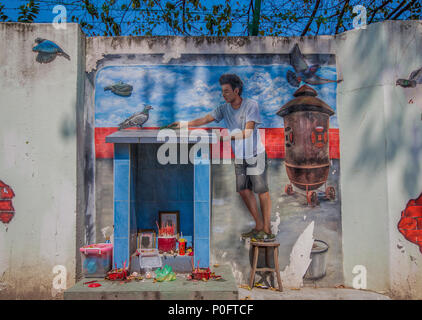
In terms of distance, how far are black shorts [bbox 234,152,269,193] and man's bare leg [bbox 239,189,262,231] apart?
3.1 inches

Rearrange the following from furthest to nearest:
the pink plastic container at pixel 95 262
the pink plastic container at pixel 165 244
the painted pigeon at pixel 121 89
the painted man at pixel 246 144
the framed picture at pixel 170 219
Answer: the painted pigeon at pixel 121 89 < the painted man at pixel 246 144 < the framed picture at pixel 170 219 < the pink plastic container at pixel 165 244 < the pink plastic container at pixel 95 262

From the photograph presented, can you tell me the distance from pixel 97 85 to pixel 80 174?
163 centimetres

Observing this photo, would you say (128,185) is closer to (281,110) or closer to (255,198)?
(255,198)

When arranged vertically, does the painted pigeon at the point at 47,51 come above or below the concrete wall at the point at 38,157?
above

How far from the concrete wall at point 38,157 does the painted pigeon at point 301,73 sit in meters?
3.72

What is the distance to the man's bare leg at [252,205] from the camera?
707cm

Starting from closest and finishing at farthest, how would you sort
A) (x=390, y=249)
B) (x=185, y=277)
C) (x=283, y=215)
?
(x=185, y=277)
(x=390, y=249)
(x=283, y=215)

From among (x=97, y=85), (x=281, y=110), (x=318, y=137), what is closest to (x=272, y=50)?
(x=281, y=110)

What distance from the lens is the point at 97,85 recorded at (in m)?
7.25

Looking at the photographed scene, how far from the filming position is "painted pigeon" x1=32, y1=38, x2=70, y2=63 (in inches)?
271

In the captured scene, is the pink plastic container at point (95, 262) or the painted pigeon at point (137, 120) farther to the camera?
the painted pigeon at point (137, 120)
